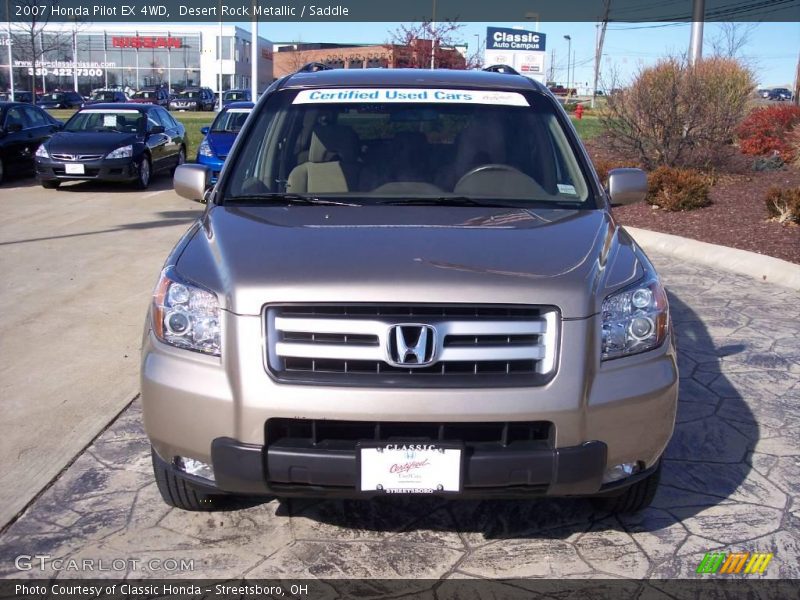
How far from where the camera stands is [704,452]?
4477mm

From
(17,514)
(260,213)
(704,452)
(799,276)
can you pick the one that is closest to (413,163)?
(260,213)

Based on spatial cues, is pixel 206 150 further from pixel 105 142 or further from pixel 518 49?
pixel 518 49

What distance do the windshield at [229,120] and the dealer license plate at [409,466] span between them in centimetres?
1362

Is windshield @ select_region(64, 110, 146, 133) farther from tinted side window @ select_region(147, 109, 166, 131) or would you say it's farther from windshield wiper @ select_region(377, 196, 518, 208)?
windshield wiper @ select_region(377, 196, 518, 208)

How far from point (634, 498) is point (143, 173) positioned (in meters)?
13.5

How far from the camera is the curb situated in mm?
8414

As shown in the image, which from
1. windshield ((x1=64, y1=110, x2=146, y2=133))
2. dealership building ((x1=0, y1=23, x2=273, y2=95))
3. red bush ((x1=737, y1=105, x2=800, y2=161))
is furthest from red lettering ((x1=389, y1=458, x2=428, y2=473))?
dealership building ((x1=0, y1=23, x2=273, y2=95))

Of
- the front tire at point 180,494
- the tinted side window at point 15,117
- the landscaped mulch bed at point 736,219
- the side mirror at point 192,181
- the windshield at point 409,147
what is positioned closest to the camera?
the front tire at point 180,494

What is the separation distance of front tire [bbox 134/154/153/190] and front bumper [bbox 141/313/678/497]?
42.7 ft

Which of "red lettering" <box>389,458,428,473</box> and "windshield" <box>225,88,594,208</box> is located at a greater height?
"windshield" <box>225,88,594,208</box>

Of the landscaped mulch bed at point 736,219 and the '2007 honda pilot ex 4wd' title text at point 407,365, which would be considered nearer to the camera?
the '2007 honda pilot ex 4wd' title text at point 407,365

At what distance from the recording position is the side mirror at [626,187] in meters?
4.58

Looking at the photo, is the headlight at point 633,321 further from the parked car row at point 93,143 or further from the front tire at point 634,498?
the parked car row at point 93,143

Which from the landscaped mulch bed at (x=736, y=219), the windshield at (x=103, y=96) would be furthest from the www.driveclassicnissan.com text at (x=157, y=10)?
the landscaped mulch bed at (x=736, y=219)
